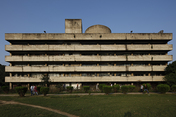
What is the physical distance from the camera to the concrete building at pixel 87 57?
33.0m

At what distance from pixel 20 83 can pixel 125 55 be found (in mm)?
31659

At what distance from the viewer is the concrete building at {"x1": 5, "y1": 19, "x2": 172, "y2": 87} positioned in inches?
1299

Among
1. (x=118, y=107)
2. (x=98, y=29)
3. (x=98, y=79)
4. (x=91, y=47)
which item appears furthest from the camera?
(x=98, y=29)

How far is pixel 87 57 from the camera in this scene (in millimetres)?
33250

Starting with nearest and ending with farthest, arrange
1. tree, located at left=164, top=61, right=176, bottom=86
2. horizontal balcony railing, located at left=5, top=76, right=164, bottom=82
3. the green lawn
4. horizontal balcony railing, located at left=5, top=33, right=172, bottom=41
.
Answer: the green lawn, tree, located at left=164, top=61, right=176, bottom=86, horizontal balcony railing, located at left=5, top=76, right=164, bottom=82, horizontal balcony railing, located at left=5, top=33, right=172, bottom=41

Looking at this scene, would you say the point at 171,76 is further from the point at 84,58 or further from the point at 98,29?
the point at 98,29

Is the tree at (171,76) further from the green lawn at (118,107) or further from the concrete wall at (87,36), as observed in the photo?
the green lawn at (118,107)

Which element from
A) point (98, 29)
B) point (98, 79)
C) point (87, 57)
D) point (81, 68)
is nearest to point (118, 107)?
point (98, 79)

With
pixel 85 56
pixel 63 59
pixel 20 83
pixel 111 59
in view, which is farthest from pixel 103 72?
pixel 20 83

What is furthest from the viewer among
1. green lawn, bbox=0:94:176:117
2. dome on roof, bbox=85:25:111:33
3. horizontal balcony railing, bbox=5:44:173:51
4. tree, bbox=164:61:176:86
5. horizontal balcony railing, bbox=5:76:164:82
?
dome on roof, bbox=85:25:111:33

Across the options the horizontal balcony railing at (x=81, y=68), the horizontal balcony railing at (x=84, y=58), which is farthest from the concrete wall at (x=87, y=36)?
the horizontal balcony railing at (x=81, y=68)

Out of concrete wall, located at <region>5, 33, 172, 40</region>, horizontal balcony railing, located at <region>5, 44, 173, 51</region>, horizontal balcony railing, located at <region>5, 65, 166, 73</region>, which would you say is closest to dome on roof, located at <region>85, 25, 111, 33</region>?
concrete wall, located at <region>5, 33, 172, 40</region>

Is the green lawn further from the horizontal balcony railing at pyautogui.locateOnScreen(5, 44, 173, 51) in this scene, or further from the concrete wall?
the concrete wall

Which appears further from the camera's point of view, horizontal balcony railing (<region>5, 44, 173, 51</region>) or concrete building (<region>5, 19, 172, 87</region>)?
horizontal balcony railing (<region>5, 44, 173, 51</region>)
